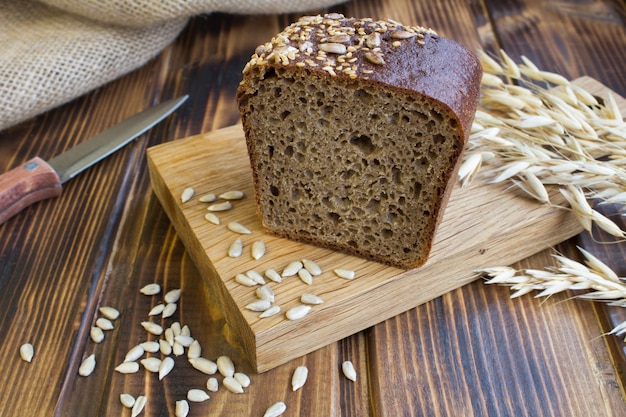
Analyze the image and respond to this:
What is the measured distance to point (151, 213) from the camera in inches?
98.9

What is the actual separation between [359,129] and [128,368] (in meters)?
0.94

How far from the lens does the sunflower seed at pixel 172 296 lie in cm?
217

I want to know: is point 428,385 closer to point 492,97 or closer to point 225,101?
point 492,97

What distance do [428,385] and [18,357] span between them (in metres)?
1.19

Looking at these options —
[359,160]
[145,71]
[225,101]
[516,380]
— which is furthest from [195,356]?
[145,71]

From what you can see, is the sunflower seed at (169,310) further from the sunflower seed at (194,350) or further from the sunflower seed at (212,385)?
the sunflower seed at (212,385)

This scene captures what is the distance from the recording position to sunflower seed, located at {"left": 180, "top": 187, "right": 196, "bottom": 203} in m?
2.28

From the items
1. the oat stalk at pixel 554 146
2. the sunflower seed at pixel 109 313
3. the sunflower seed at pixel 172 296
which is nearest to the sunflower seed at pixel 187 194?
the sunflower seed at pixel 172 296

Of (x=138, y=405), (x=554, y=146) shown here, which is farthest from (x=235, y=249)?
(x=554, y=146)

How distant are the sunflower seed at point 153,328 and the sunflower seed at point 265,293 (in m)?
0.35

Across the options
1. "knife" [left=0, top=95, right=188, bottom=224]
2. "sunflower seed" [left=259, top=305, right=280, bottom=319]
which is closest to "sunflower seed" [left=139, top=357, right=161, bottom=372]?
"sunflower seed" [left=259, top=305, right=280, bottom=319]

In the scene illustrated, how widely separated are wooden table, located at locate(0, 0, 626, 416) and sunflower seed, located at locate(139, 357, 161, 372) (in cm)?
2

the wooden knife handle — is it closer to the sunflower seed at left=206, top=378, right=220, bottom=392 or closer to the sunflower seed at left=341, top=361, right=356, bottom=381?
the sunflower seed at left=206, top=378, right=220, bottom=392

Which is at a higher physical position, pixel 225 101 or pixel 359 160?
pixel 359 160
